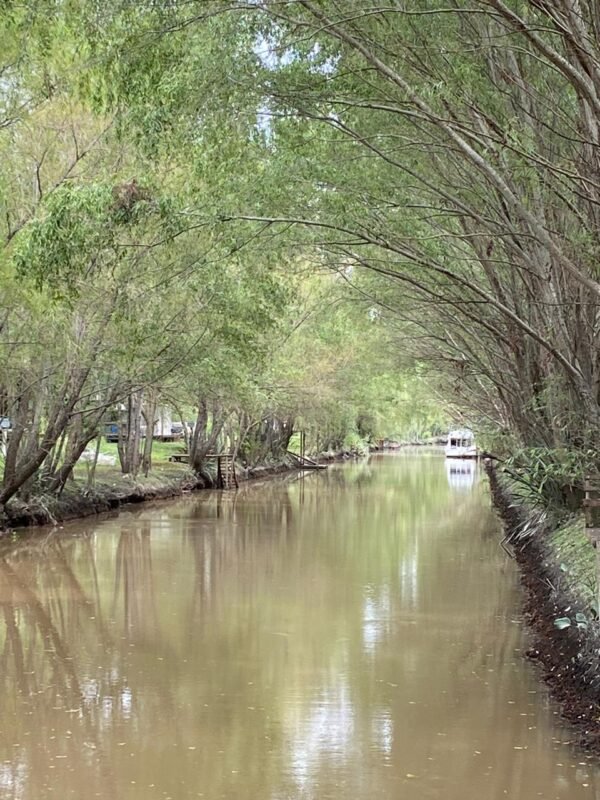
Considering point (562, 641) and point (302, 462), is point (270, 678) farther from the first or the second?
point (302, 462)

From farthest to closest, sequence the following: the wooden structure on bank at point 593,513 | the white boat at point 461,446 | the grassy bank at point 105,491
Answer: the white boat at point 461,446
the grassy bank at point 105,491
the wooden structure on bank at point 593,513

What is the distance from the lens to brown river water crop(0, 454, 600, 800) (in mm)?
6293

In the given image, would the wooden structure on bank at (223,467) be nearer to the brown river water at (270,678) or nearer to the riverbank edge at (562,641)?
the brown river water at (270,678)

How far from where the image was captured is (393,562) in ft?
54.0

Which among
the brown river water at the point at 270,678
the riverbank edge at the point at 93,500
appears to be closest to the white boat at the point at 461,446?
the riverbank edge at the point at 93,500

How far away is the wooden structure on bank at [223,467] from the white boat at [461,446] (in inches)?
1793

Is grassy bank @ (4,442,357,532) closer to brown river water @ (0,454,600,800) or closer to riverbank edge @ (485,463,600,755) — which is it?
brown river water @ (0,454,600,800)

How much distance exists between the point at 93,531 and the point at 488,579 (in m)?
9.76

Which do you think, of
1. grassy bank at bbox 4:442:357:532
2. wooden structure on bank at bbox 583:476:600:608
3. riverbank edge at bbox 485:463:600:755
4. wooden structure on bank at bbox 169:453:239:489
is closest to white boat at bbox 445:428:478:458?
wooden structure on bank at bbox 169:453:239:489

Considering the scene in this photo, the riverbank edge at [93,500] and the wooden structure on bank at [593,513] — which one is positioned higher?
the wooden structure on bank at [593,513]

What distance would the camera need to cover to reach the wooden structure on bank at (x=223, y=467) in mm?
34094

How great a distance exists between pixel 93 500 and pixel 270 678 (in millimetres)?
15934

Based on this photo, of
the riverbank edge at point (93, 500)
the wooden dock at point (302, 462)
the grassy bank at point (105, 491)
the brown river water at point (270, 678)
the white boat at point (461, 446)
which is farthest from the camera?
the white boat at point (461, 446)

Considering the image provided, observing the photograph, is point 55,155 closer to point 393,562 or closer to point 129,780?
point 393,562
